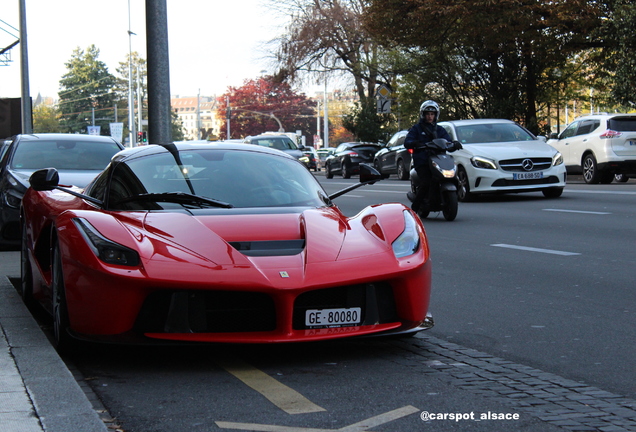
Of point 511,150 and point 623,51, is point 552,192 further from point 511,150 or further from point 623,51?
point 623,51

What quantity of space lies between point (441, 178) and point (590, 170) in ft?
37.7

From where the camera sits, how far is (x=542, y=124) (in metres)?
36.3

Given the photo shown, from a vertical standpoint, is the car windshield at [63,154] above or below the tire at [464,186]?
above

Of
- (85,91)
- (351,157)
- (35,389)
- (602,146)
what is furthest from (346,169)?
(85,91)

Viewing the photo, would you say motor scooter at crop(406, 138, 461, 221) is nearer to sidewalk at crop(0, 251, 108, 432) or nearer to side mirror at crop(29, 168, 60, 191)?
side mirror at crop(29, 168, 60, 191)

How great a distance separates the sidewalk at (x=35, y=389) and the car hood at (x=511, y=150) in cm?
1313

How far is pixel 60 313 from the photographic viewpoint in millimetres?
4930

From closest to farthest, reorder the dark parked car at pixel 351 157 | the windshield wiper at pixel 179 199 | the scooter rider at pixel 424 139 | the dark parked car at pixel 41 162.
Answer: the windshield wiper at pixel 179 199 → the dark parked car at pixel 41 162 → the scooter rider at pixel 424 139 → the dark parked car at pixel 351 157

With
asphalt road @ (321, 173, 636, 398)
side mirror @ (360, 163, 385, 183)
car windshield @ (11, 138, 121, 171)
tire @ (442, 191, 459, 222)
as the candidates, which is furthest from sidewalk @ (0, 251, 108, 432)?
tire @ (442, 191, 459, 222)

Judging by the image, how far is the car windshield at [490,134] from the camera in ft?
61.6

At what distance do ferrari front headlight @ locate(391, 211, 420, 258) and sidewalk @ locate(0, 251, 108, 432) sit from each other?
1.82 meters

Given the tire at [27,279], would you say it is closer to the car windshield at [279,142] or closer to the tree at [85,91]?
the car windshield at [279,142]

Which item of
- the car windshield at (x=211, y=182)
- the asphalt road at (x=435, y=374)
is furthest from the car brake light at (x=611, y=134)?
the car windshield at (x=211, y=182)

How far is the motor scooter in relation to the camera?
13.4m
